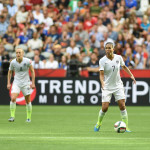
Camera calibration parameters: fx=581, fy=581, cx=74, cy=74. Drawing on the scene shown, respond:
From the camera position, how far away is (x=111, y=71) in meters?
12.7

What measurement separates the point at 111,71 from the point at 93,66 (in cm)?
1045

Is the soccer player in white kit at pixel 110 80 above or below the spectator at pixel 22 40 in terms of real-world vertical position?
below

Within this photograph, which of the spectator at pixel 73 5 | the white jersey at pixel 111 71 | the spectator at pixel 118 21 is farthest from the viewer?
the spectator at pixel 73 5

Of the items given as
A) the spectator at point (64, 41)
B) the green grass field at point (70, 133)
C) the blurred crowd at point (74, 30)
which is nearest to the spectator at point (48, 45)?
the blurred crowd at point (74, 30)

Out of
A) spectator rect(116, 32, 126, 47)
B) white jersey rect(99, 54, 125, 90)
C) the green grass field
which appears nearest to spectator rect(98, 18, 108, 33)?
spectator rect(116, 32, 126, 47)

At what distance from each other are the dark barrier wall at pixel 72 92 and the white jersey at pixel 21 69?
22.4ft

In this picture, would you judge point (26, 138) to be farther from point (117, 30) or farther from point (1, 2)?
point (1, 2)

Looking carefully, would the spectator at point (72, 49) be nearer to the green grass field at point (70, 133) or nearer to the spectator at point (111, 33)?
the spectator at point (111, 33)

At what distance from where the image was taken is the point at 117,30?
84.3ft

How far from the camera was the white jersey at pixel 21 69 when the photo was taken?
15797 millimetres

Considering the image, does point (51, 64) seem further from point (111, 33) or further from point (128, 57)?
point (111, 33)

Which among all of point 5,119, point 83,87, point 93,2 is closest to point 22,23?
point 93,2

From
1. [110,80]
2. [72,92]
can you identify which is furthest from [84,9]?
[110,80]

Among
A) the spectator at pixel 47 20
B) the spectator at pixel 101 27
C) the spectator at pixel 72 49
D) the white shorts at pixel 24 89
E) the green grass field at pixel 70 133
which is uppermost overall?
the spectator at pixel 47 20
